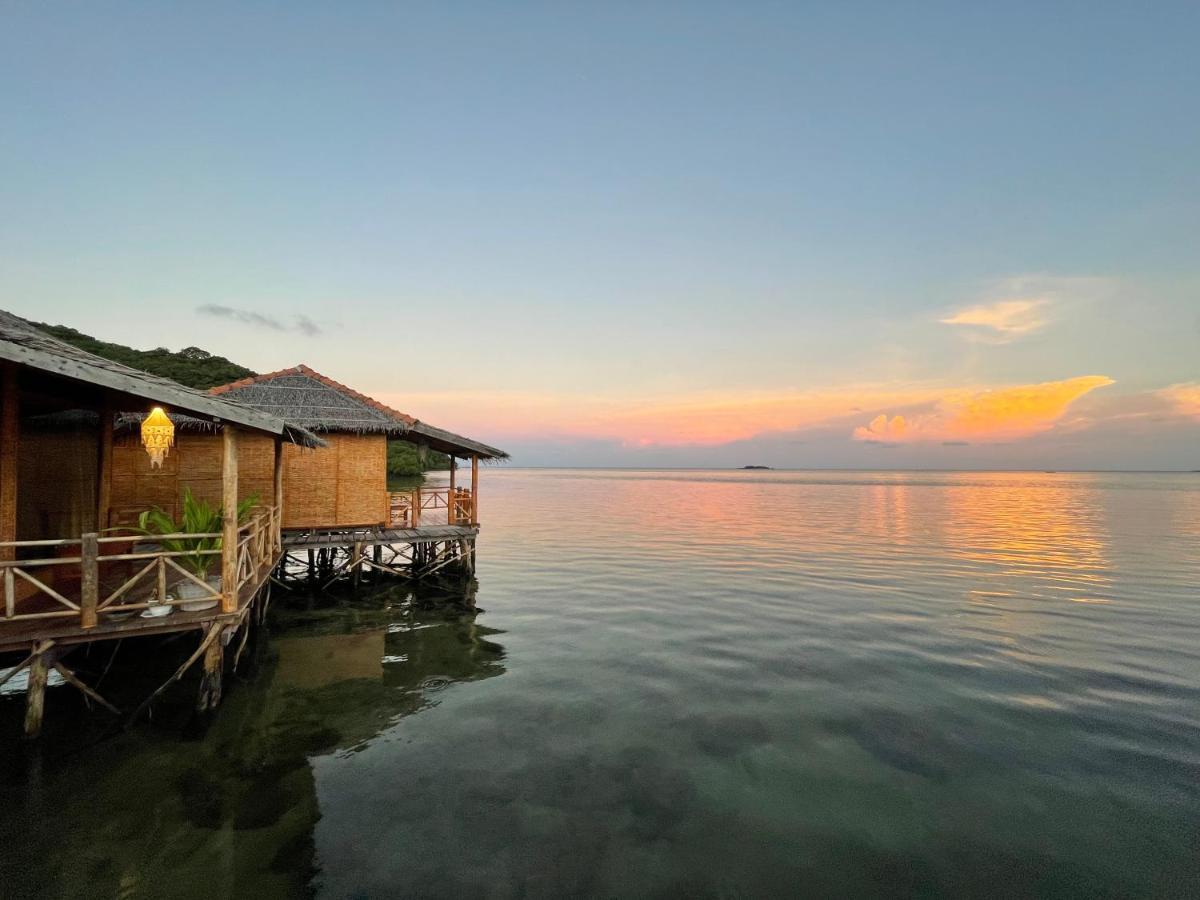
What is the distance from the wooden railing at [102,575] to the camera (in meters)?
6.57

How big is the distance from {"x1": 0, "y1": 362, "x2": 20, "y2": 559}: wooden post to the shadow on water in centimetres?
241

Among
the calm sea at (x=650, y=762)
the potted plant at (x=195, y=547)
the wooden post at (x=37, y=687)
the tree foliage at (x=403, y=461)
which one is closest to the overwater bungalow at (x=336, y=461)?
the calm sea at (x=650, y=762)

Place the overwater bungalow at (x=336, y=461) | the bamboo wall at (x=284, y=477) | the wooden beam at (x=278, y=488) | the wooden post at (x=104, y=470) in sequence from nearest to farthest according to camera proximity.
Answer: the wooden post at (x=104, y=470)
the wooden beam at (x=278, y=488)
the bamboo wall at (x=284, y=477)
the overwater bungalow at (x=336, y=461)

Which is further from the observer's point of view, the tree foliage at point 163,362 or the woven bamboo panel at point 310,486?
the tree foliage at point 163,362

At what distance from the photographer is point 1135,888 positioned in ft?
15.4

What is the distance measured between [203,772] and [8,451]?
4828mm

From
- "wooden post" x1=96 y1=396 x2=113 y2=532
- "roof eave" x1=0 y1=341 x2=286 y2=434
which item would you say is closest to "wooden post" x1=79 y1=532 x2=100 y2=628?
"roof eave" x1=0 y1=341 x2=286 y2=434

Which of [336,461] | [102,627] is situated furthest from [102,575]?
[336,461]

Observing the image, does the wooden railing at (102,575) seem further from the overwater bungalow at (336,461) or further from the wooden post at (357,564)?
the overwater bungalow at (336,461)

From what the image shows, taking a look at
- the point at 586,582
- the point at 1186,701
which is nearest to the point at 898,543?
the point at 586,582

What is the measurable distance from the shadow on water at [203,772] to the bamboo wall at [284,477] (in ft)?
17.2

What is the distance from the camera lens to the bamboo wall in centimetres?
1390

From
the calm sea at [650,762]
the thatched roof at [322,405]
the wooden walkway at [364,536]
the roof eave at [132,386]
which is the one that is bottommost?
the calm sea at [650,762]

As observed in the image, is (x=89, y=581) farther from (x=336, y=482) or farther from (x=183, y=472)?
(x=336, y=482)
